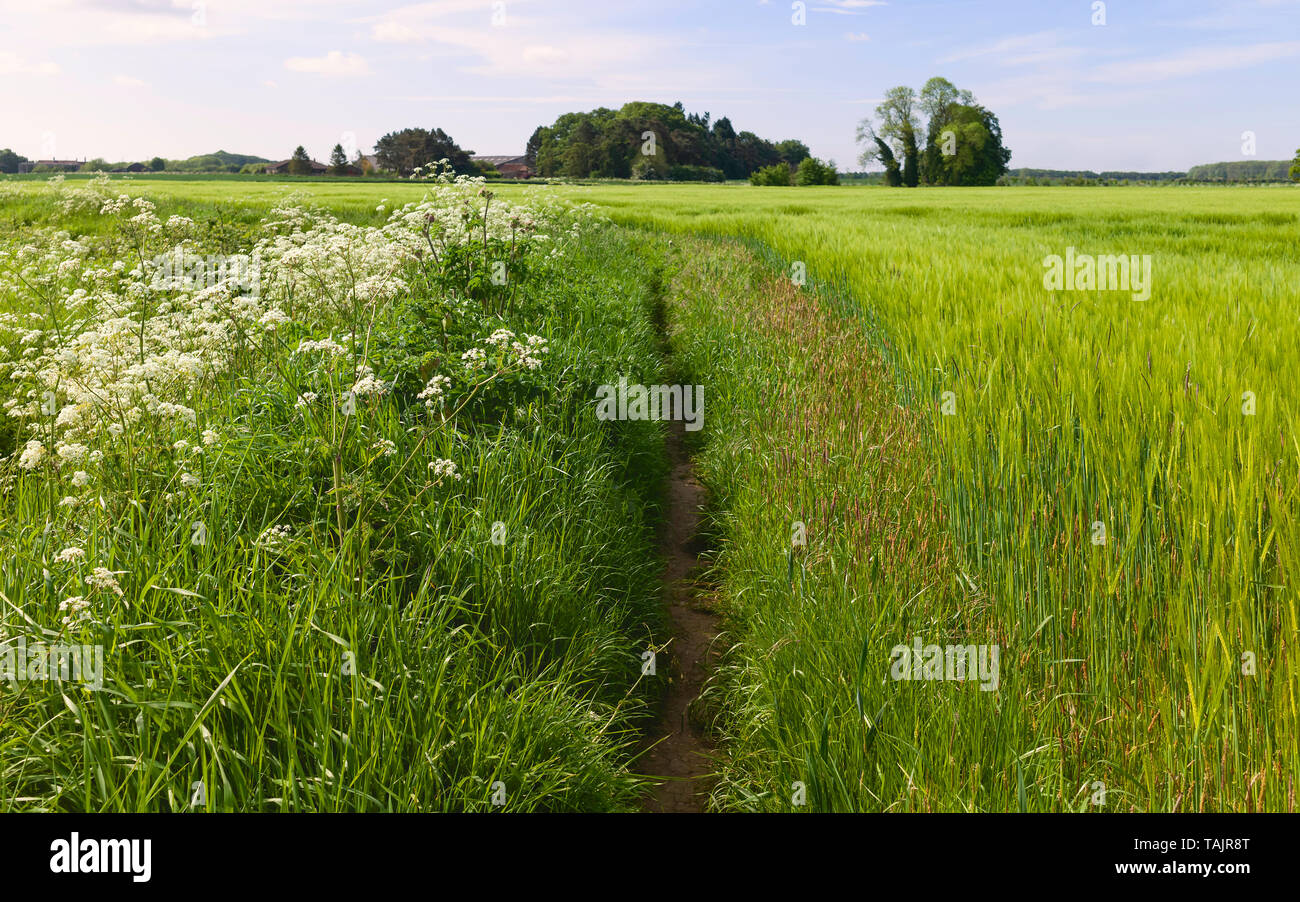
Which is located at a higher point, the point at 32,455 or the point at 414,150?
the point at 414,150

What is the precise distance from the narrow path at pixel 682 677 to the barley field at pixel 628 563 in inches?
3.6

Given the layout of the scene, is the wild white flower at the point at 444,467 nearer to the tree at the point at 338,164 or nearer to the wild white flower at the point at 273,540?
the wild white flower at the point at 273,540

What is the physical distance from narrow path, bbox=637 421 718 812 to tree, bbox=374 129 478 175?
54140 millimetres

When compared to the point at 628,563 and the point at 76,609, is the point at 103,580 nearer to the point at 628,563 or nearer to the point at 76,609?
the point at 76,609

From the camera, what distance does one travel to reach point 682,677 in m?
3.66

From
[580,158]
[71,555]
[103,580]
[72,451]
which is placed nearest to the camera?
[103,580]

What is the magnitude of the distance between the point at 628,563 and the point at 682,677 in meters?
0.75

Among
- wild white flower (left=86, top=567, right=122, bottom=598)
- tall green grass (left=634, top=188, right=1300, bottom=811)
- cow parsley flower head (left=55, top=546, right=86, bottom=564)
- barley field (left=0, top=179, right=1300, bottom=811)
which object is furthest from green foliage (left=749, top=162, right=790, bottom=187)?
wild white flower (left=86, top=567, right=122, bottom=598)

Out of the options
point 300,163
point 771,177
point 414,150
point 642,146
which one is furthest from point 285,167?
point 771,177

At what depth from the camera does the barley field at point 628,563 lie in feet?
7.10

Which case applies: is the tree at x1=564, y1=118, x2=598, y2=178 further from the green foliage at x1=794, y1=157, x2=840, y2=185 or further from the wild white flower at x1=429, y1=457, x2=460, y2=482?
the wild white flower at x1=429, y1=457, x2=460, y2=482

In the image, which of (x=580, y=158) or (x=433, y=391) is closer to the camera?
(x=433, y=391)
